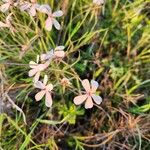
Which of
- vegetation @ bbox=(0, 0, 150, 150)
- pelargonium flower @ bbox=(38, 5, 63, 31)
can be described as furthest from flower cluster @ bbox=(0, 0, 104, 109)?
vegetation @ bbox=(0, 0, 150, 150)

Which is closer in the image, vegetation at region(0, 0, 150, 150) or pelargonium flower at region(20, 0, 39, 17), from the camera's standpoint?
pelargonium flower at region(20, 0, 39, 17)

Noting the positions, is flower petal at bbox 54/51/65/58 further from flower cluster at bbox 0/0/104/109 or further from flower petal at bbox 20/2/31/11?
flower petal at bbox 20/2/31/11

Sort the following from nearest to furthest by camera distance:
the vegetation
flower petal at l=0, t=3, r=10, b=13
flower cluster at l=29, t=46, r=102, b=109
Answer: flower cluster at l=29, t=46, r=102, b=109
flower petal at l=0, t=3, r=10, b=13
the vegetation

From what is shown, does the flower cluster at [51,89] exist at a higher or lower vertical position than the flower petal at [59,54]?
lower

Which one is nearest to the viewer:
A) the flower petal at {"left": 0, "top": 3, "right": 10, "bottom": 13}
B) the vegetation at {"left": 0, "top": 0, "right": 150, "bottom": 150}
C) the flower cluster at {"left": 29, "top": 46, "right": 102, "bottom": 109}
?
the flower cluster at {"left": 29, "top": 46, "right": 102, "bottom": 109}

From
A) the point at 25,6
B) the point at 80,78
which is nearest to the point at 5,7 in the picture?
the point at 25,6

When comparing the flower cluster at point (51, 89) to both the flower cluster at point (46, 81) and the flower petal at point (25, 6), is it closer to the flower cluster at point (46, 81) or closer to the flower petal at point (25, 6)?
the flower cluster at point (46, 81)

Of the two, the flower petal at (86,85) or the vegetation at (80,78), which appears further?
the vegetation at (80,78)

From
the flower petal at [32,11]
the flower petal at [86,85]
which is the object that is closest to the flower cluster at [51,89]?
the flower petal at [86,85]

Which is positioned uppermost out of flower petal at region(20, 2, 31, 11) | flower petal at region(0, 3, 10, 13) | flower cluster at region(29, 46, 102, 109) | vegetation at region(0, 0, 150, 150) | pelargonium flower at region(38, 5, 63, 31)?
flower petal at region(0, 3, 10, 13)

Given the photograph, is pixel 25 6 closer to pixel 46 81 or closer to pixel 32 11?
pixel 32 11

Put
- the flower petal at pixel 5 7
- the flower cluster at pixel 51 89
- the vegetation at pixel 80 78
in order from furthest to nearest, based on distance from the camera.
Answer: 1. the vegetation at pixel 80 78
2. the flower petal at pixel 5 7
3. the flower cluster at pixel 51 89
